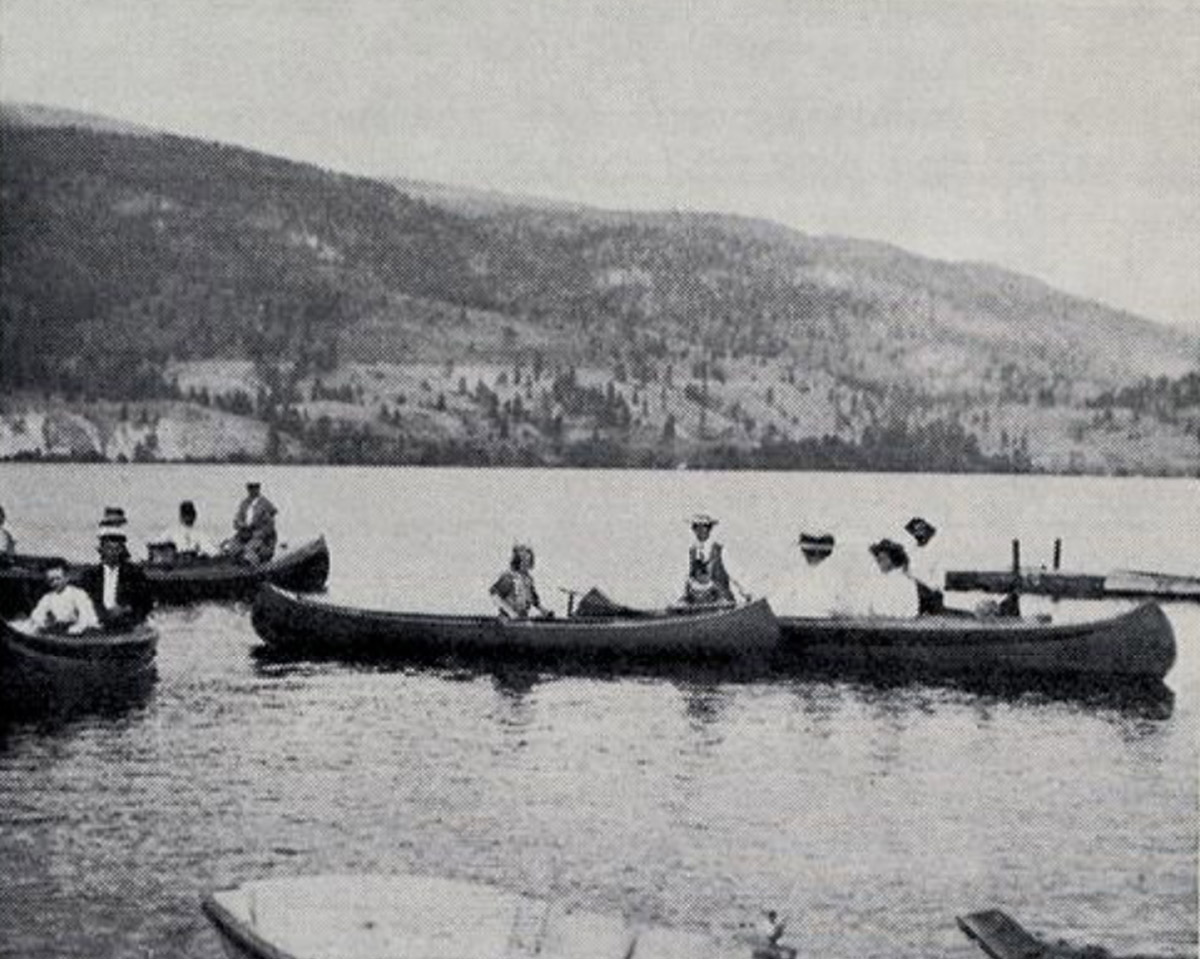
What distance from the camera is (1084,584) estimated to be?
141 feet

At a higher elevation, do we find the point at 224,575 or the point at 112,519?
the point at 112,519

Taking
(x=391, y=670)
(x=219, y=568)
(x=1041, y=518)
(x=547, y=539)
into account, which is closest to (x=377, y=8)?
(x=219, y=568)

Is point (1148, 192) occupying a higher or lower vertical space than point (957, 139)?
lower

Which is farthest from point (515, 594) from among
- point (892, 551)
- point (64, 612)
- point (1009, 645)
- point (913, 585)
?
point (1009, 645)

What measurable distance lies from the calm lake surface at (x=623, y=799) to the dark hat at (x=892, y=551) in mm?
1955

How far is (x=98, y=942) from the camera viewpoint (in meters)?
13.2

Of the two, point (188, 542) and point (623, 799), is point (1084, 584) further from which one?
point (623, 799)

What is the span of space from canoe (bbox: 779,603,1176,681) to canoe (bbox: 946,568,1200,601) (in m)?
15.6

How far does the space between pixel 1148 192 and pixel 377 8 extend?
2977 centimetres

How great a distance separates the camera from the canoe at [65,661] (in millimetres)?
21906

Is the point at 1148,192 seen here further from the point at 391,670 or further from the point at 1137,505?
the point at 1137,505

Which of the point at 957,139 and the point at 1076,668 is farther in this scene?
the point at 1076,668

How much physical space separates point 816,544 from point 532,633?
453 cm

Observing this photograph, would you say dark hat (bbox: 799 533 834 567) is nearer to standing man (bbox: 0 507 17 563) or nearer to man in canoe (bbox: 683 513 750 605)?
man in canoe (bbox: 683 513 750 605)
